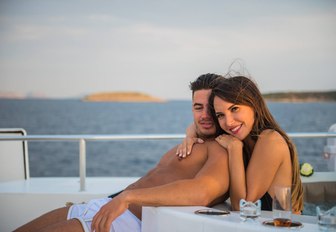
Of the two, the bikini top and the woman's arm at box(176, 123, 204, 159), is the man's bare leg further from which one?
the bikini top

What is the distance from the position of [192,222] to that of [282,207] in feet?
0.94

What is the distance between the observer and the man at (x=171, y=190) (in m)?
1.96

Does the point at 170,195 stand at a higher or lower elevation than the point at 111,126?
higher

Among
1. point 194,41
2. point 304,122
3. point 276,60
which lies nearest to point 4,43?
point 194,41

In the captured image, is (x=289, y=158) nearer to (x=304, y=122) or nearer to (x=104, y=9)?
(x=104, y=9)

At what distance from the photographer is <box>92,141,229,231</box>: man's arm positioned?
6.38 feet

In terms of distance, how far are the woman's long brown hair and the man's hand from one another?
597mm

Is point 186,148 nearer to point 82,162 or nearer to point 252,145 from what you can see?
point 252,145

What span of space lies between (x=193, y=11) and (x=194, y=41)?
207 centimetres

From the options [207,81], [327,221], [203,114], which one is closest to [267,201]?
[203,114]

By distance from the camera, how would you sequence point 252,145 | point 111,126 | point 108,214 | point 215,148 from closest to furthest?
point 108,214 → point 215,148 → point 252,145 → point 111,126

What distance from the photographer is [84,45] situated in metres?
34.4

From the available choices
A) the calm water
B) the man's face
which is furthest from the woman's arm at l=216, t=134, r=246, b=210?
the calm water

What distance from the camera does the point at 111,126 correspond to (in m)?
47.2
